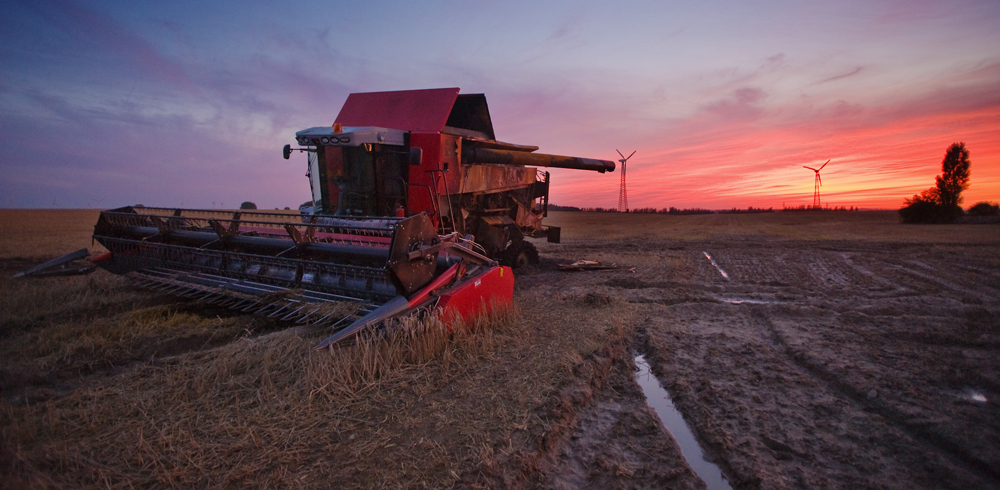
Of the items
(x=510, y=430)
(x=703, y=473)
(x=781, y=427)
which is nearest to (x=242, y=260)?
(x=510, y=430)

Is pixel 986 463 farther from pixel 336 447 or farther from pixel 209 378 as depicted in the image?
pixel 209 378

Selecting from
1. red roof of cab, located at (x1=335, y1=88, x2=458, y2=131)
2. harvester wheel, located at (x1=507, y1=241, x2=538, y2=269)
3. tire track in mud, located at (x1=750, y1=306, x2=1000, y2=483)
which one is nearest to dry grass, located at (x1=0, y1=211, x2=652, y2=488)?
tire track in mud, located at (x1=750, y1=306, x2=1000, y2=483)

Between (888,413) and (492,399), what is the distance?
9.03ft

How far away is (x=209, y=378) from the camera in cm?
329

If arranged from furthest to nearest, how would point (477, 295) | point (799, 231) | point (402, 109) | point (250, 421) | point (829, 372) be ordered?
point (799, 231) < point (402, 109) < point (477, 295) < point (829, 372) < point (250, 421)

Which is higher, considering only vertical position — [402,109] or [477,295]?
[402,109]

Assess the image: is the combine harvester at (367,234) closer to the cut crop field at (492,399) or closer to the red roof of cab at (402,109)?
the red roof of cab at (402,109)

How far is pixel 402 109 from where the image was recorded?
8023 millimetres

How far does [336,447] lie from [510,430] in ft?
3.34

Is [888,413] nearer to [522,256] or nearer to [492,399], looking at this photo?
[492,399]

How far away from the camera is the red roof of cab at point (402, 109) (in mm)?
7629

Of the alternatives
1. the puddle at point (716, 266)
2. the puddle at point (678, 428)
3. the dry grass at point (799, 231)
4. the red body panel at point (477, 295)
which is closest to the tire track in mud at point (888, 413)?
the puddle at point (678, 428)

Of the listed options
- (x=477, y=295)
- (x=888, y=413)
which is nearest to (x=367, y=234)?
(x=477, y=295)

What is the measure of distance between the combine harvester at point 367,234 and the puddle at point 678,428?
71.6 inches
